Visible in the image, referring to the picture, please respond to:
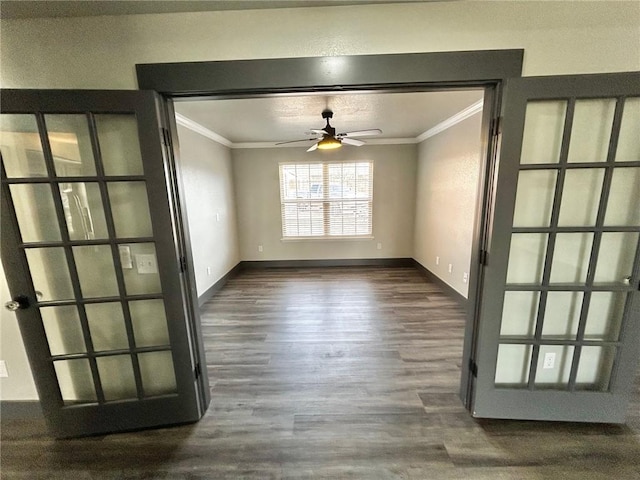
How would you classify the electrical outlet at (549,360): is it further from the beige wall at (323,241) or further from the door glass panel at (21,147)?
the beige wall at (323,241)

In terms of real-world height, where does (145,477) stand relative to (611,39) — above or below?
below

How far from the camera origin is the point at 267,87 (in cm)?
141

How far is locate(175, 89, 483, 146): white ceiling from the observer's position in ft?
8.95

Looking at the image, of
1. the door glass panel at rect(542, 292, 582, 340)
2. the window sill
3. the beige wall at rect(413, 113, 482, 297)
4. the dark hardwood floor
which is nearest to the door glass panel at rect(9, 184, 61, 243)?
the dark hardwood floor

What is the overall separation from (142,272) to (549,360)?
2763 mm

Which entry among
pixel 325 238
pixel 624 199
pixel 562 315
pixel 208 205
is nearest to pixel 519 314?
pixel 562 315

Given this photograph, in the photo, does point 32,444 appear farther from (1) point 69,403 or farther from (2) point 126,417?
(2) point 126,417

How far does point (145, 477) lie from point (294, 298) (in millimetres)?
2574

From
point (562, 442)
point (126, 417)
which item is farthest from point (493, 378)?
point (126, 417)

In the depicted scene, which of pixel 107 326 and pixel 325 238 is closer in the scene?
pixel 107 326

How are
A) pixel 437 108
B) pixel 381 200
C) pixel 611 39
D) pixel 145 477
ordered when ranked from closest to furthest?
pixel 611 39 → pixel 145 477 → pixel 437 108 → pixel 381 200

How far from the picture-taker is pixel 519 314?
165cm

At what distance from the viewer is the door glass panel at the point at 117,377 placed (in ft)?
5.63

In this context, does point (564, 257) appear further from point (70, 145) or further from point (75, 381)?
point (75, 381)
